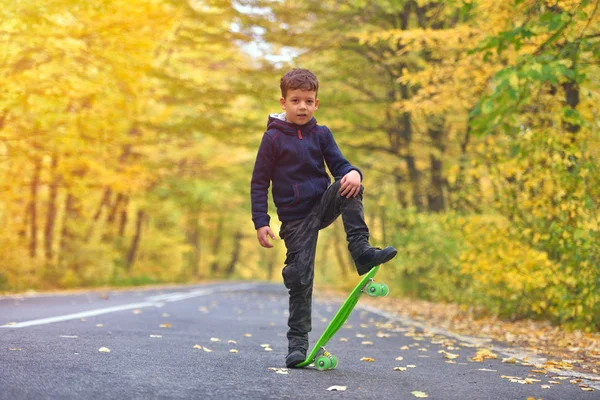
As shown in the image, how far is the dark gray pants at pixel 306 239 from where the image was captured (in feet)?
14.6

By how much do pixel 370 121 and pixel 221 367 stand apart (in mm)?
14834

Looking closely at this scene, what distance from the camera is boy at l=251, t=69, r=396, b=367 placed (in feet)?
14.9

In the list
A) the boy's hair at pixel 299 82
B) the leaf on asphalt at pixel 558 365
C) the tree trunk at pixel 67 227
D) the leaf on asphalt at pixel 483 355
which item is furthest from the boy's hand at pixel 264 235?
the tree trunk at pixel 67 227

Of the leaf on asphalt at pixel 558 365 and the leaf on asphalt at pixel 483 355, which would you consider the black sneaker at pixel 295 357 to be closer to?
the leaf on asphalt at pixel 483 355

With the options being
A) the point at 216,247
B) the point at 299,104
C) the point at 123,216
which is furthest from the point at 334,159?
the point at 216,247

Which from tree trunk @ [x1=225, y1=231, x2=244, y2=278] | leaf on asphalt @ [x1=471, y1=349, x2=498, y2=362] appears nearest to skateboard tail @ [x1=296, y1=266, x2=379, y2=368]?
leaf on asphalt @ [x1=471, y1=349, x2=498, y2=362]

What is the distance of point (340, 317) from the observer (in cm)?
442

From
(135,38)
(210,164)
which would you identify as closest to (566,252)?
(135,38)

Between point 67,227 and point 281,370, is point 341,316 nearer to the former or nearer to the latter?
point 281,370

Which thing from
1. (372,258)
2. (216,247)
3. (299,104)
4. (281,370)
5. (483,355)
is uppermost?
(299,104)

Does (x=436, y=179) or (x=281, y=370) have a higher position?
(x=436, y=179)

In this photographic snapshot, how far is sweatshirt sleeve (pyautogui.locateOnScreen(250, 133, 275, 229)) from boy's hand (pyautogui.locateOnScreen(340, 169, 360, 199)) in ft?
1.74

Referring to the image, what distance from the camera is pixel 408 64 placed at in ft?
54.7

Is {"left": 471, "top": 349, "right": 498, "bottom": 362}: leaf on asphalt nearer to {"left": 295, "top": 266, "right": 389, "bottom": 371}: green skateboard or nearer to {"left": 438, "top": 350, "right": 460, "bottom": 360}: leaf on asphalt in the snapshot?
{"left": 438, "top": 350, "right": 460, "bottom": 360}: leaf on asphalt
